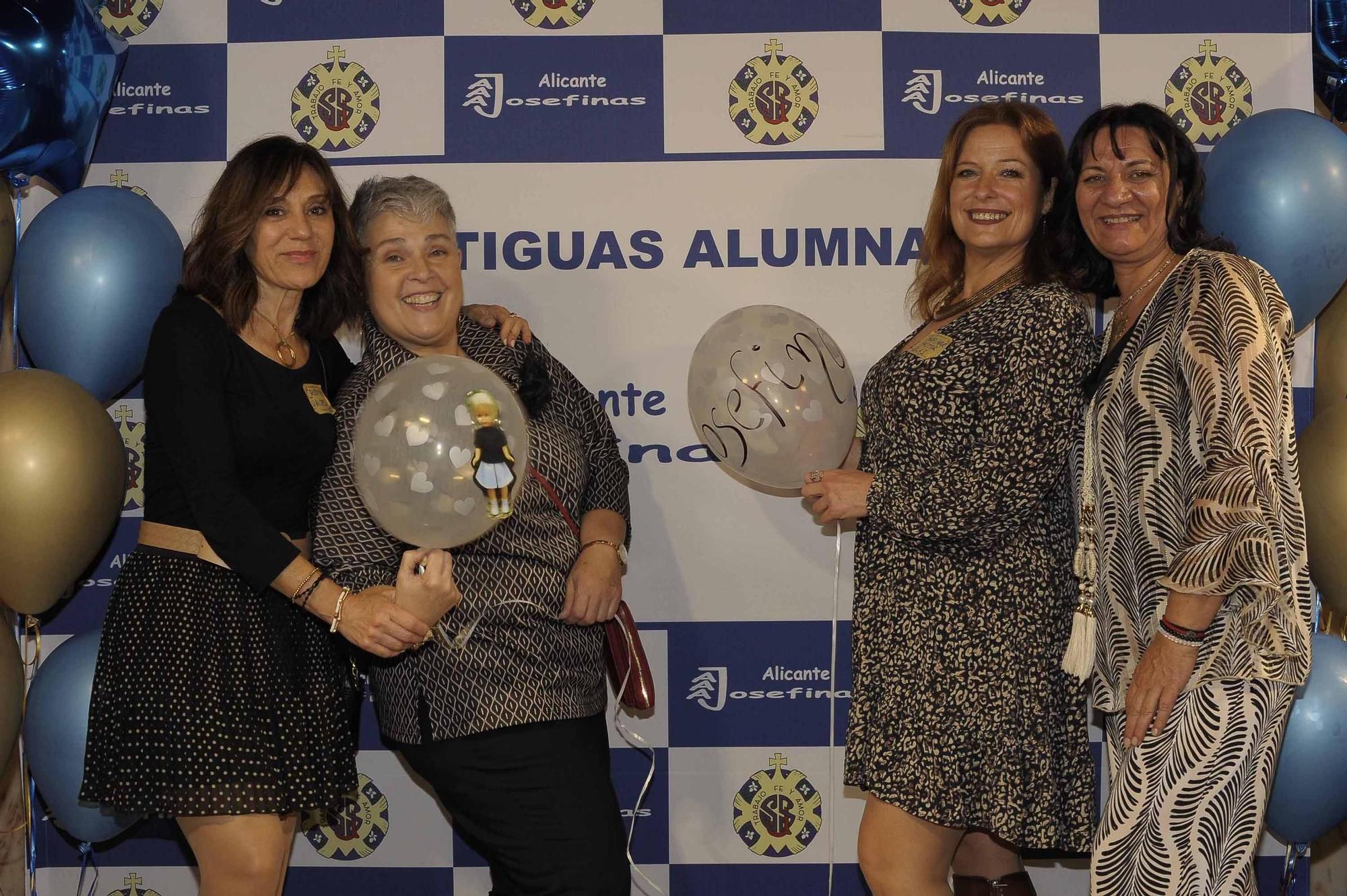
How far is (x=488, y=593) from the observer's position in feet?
7.38

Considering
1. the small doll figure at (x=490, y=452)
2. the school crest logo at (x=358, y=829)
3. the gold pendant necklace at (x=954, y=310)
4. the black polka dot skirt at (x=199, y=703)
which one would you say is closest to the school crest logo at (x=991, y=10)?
the gold pendant necklace at (x=954, y=310)

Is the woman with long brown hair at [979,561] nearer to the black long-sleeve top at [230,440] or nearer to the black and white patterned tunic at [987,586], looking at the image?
the black and white patterned tunic at [987,586]

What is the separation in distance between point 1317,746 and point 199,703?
7.29ft

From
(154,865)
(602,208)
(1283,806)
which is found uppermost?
(602,208)

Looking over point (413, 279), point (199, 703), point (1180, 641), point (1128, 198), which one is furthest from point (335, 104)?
point (1180, 641)

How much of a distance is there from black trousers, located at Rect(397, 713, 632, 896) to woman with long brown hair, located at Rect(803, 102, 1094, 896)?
0.51 metres

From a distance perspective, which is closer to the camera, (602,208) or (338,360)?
(338,360)

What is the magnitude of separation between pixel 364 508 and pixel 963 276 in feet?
4.37

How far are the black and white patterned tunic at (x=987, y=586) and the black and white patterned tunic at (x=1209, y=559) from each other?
0.13 m

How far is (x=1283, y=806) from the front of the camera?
2516mm

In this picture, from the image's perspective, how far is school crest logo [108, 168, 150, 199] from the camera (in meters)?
2.99

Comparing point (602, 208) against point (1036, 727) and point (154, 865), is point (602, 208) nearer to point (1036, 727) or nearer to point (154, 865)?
point (1036, 727)

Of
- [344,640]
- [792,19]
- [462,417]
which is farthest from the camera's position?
[792,19]

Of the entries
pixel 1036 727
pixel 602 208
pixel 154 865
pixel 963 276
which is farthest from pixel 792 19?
pixel 154 865
